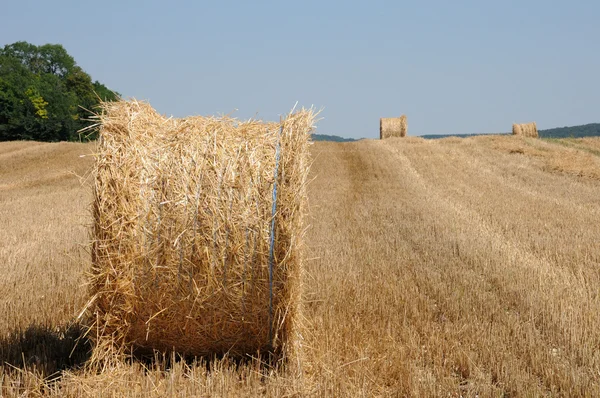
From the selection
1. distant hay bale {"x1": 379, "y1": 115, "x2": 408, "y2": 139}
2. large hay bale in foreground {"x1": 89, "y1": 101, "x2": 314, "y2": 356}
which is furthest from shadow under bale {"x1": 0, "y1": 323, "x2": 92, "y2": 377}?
distant hay bale {"x1": 379, "y1": 115, "x2": 408, "y2": 139}

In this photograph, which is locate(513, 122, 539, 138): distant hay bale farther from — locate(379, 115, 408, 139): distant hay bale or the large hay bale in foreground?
the large hay bale in foreground

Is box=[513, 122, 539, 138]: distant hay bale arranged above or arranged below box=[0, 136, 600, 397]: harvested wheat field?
above

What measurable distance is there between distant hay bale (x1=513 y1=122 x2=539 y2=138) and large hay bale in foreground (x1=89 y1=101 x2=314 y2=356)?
28.1 metres

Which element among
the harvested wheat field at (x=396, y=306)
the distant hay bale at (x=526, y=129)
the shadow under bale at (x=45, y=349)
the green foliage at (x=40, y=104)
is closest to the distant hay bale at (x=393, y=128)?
the distant hay bale at (x=526, y=129)

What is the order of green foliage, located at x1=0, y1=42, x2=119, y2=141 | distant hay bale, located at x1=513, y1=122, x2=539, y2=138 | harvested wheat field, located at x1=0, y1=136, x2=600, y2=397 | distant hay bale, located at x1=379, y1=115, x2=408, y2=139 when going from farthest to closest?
green foliage, located at x1=0, y1=42, x2=119, y2=141
distant hay bale, located at x1=513, y1=122, x2=539, y2=138
distant hay bale, located at x1=379, y1=115, x2=408, y2=139
harvested wheat field, located at x1=0, y1=136, x2=600, y2=397

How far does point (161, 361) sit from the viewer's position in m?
5.14

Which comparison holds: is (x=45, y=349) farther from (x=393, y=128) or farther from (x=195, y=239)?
(x=393, y=128)

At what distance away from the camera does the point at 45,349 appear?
5.21 m

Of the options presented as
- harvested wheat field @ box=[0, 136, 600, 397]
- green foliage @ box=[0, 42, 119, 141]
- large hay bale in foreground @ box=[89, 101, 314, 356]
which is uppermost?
green foliage @ box=[0, 42, 119, 141]

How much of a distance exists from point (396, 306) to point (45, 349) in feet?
Result: 10.9

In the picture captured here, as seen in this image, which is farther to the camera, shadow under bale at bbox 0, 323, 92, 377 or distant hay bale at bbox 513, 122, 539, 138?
distant hay bale at bbox 513, 122, 539, 138

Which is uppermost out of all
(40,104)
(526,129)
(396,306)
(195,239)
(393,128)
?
(40,104)

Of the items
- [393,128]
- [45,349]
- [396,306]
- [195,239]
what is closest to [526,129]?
[393,128]

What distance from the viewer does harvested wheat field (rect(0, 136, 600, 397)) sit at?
4.63 m
